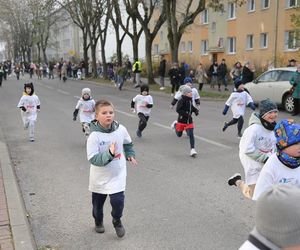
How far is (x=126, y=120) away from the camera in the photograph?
14141mm

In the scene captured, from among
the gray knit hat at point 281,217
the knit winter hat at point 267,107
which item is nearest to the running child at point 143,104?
the knit winter hat at point 267,107

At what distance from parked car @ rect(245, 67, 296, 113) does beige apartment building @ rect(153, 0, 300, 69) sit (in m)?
6.40

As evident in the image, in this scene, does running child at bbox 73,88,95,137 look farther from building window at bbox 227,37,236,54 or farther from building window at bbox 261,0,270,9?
building window at bbox 227,37,236,54

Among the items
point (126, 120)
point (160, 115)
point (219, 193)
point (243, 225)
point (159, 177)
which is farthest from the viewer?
point (160, 115)

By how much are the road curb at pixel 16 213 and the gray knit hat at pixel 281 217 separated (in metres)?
3.36

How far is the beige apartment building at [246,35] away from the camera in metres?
30.9

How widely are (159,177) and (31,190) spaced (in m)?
1.97

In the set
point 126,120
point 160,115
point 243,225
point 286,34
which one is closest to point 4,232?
point 243,225

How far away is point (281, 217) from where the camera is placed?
1495 mm

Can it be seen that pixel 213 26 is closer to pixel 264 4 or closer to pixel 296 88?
pixel 264 4

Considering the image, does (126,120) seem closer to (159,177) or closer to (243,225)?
(159,177)

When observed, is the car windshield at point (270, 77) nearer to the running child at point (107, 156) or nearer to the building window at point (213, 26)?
the running child at point (107, 156)

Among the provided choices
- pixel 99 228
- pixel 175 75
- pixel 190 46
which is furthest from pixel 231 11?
pixel 99 228

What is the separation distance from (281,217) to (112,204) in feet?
10.8
